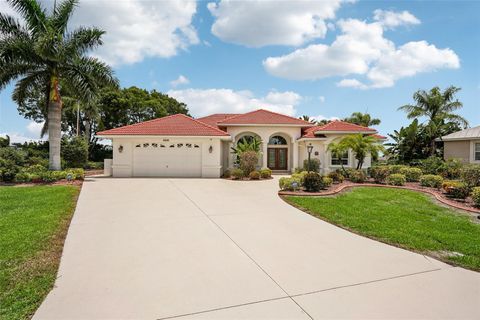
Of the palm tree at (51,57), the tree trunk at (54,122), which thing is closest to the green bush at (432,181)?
the palm tree at (51,57)

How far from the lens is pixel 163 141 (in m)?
20.1

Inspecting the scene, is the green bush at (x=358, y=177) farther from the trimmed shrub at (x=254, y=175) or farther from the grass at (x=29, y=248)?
the grass at (x=29, y=248)

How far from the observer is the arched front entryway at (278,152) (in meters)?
24.5

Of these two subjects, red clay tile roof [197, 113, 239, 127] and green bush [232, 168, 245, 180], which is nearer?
green bush [232, 168, 245, 180]

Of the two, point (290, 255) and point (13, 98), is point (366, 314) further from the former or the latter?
point (13, 98)

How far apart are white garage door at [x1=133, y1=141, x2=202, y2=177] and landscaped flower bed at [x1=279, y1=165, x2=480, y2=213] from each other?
8.61 metres

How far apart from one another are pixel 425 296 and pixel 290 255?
6.98ft

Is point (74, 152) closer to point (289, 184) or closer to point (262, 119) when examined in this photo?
point (262, 119)

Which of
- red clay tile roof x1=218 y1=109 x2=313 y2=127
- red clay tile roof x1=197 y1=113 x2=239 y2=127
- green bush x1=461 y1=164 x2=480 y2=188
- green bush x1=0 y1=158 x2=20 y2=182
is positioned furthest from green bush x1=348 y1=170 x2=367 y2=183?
green bush x1=0 y1=158 x2=20 y2=182

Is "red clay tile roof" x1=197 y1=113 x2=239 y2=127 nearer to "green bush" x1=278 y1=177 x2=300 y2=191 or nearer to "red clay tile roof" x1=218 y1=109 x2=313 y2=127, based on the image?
"red clay tile roof" x1=218 y1=109 x2=313 y2=127

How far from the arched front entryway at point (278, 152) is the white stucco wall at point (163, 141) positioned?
5.87 m

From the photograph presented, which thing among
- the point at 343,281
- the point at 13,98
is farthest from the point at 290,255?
the point at 13,98

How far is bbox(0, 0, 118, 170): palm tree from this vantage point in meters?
14.7

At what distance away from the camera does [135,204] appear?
980 cm
